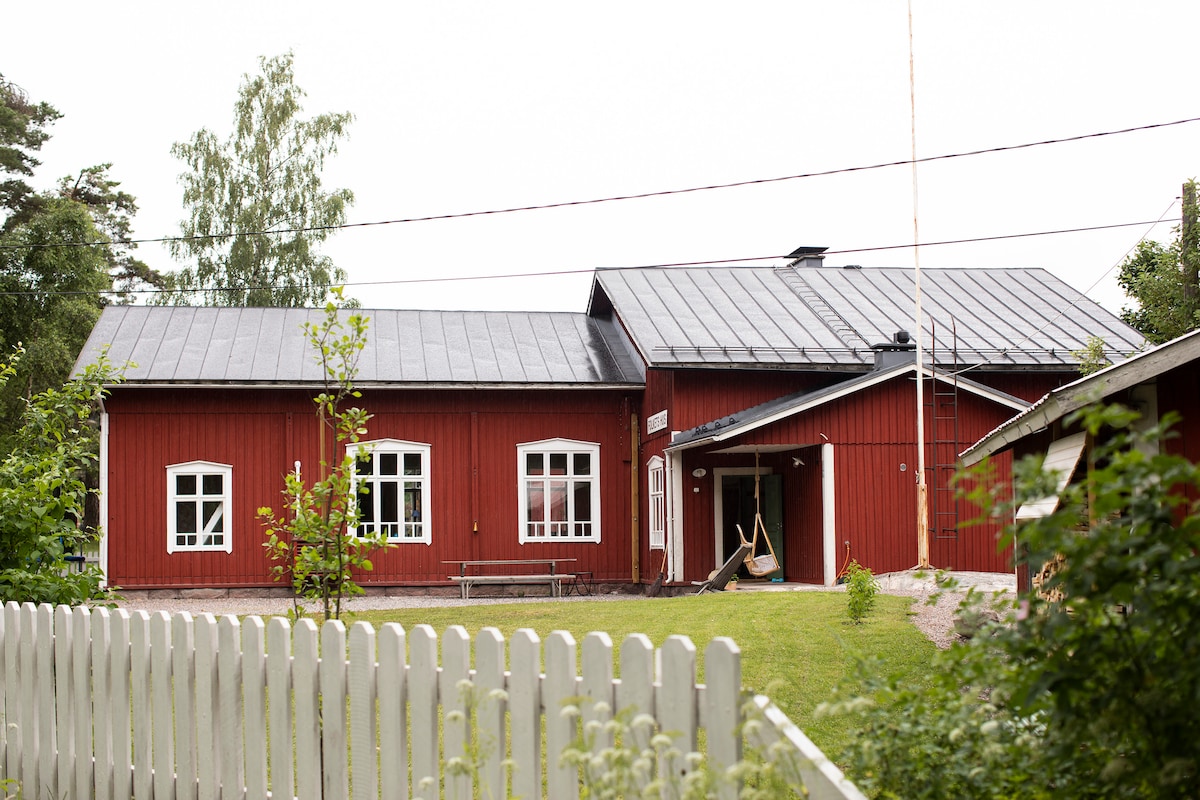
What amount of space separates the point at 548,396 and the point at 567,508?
7.16ft

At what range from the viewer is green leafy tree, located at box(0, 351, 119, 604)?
6.79 meters

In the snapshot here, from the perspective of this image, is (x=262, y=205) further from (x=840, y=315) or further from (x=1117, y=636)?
(x=1117, y=636)

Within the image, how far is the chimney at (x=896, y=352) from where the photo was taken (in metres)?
20.5

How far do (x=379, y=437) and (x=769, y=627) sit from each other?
11.6 meters

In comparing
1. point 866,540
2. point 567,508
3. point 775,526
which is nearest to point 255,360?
point 567,508

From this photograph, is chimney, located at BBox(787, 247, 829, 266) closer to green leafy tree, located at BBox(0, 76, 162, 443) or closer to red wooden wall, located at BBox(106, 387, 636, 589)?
red wooden wall, located at BBox(106, 387, 636, 589)

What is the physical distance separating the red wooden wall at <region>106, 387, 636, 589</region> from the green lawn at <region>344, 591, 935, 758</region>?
436 cm

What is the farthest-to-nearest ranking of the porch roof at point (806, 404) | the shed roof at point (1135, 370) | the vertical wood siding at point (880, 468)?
the vertical wood siding at point (880, 468), the porch roof at point (806, 404), the shed roof at point (1135, 370)

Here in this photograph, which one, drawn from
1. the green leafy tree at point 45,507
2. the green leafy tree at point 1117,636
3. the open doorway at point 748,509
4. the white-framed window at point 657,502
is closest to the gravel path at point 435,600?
the white-framed window at point 657,502

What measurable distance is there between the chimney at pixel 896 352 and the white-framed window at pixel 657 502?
4275 millimetres

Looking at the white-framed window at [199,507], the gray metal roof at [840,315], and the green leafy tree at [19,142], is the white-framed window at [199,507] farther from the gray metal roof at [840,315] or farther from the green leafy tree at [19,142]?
the green leafy tree at [19,142]

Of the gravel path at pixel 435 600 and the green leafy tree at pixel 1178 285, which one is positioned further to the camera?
the green leafy tree at pixel 1178 285

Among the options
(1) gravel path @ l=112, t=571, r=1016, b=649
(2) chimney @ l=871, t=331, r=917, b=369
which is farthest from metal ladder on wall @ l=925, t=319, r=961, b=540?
(1) gravel path @ l=112, t=571, r=1016, b=649

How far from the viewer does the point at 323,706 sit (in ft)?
14.2
